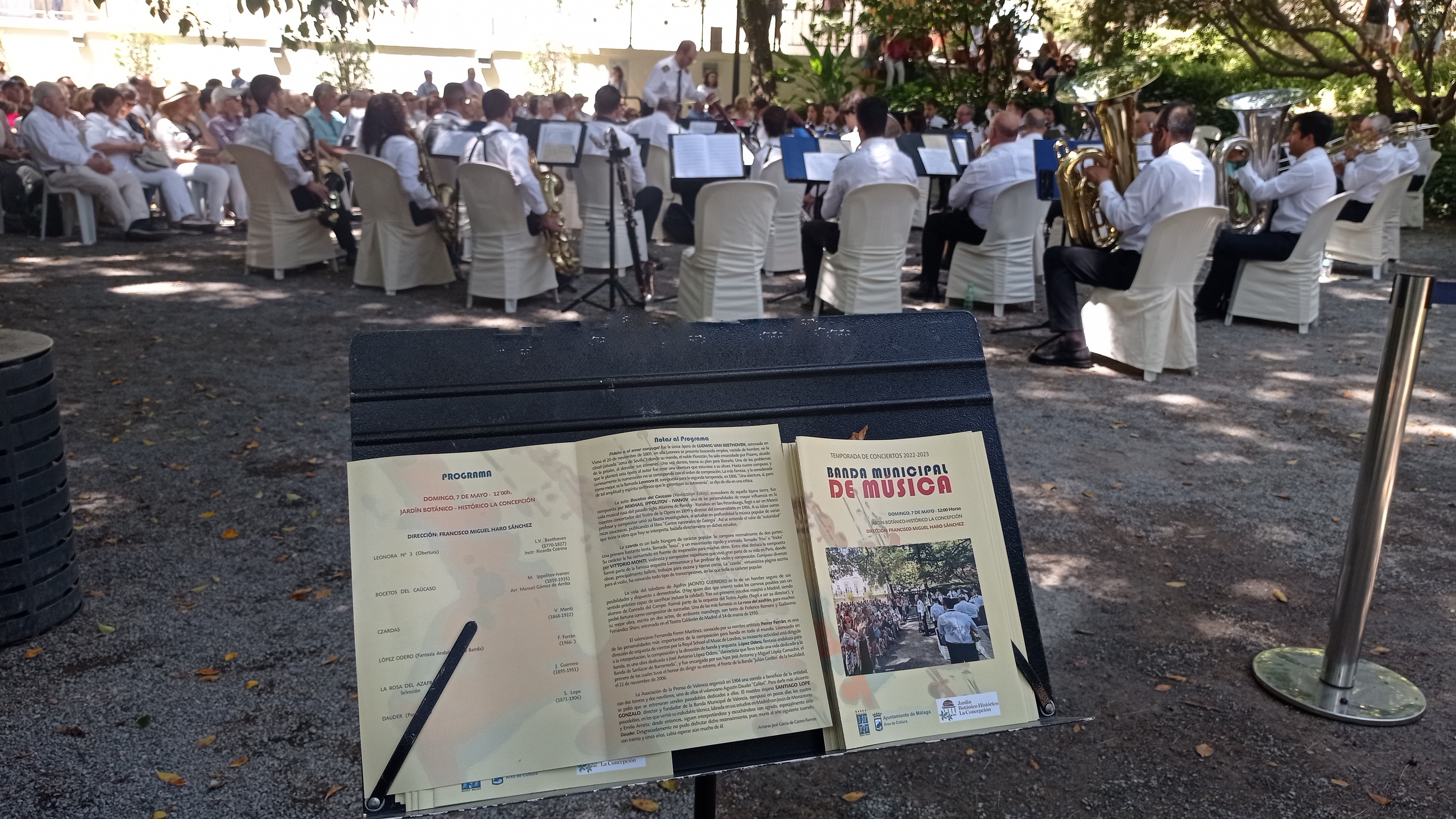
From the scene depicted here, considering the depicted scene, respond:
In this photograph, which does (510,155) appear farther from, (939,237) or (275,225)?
(939,237)

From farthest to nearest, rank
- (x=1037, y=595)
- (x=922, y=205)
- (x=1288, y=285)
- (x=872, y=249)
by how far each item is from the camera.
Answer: (x=922, y=205)
(x=1288, y=285)
(x=872, y=249)
(x=1037, y=595)

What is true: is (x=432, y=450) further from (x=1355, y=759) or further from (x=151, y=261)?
(x=151, y=261)

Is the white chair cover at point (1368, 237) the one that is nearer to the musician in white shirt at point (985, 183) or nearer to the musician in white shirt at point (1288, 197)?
the musician in white shirt at point (1288, 197)

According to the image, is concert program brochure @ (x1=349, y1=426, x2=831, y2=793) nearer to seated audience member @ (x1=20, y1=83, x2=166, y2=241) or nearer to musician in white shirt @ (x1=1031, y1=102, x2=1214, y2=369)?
musician in white shirt @ (x1=1031, y1=102, x2=1214, y2=369)

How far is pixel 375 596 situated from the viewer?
1.38m

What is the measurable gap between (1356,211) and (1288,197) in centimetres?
324

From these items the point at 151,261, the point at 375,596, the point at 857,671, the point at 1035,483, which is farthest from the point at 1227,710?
the point at 151,261

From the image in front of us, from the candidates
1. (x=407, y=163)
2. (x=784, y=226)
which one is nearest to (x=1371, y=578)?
(x=407, y=163)

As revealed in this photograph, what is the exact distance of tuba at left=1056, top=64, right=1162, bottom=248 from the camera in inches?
264

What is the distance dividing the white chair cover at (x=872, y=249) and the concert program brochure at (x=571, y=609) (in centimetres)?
607

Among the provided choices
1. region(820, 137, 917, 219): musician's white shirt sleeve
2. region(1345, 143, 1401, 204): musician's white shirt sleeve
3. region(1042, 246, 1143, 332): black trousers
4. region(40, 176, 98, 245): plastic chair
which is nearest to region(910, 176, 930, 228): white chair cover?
region(1345, 143, 1401, 204): musician's white shirt sleeve

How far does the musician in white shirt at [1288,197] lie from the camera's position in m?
7.86

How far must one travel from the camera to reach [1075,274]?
701 centimetres

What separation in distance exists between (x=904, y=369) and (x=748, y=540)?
0.42 m
